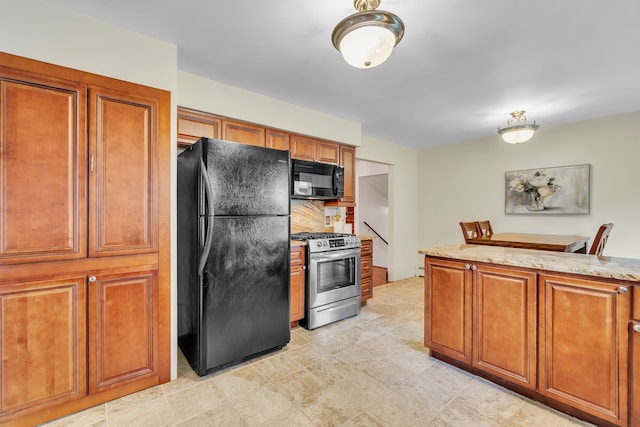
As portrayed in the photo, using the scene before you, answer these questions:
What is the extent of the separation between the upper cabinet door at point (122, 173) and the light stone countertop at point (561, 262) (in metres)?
2.13

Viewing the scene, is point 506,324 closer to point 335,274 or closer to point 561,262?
point 561,262

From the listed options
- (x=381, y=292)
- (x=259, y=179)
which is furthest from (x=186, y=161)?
(x=381, y=292)

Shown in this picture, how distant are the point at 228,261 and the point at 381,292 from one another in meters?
2.95

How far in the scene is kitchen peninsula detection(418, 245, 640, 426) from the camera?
5.00ft

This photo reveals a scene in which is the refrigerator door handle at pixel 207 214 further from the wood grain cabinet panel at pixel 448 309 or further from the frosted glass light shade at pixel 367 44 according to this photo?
the wood grain cabinet panel at pixel 448 309

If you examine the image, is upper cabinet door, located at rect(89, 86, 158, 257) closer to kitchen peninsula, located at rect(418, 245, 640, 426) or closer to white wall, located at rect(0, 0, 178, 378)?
white wall, located at rect(0, 0, 178, 378)

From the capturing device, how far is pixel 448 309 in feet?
7.31

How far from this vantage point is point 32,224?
5.29ft

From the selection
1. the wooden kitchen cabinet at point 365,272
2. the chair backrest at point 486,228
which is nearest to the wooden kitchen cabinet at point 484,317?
the wooden kitchen cabinet at point 365,272

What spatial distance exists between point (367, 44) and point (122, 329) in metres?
2.31

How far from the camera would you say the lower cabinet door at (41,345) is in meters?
1.56

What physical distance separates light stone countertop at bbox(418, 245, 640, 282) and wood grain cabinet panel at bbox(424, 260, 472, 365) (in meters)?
0.11

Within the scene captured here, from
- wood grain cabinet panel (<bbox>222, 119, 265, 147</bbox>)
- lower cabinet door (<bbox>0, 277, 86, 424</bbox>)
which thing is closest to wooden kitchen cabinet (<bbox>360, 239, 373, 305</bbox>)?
wood grain cabinet panel (<bbox>222, 119, 265, 147</bbox>)

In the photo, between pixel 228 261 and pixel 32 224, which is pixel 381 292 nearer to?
pixel 228 261
